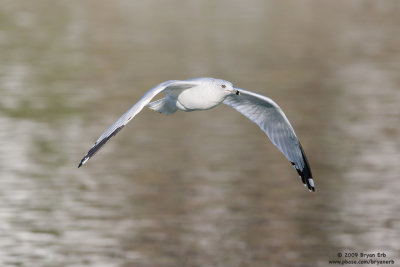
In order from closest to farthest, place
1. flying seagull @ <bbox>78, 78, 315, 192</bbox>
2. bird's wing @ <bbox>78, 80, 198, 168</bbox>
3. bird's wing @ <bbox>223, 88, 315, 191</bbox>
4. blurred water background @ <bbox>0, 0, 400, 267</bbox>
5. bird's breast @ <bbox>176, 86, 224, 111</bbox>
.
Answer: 1. bird's wing @ <bbox>78, 80, 198, 168</bbox>
2. flying seagull @ <bbox>78, 78, 315, 192</bbox>
3. bird's breast @ <bbox>176, 86, 224, 111</bbox>
4. bird's wing @ <bbox>223, 88, 315, 191</bbox>
5. blurred water background @ <bbox>0, 0, 400, 267</bbox>

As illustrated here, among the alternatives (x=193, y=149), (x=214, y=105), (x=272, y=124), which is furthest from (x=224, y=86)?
(x=193, y=149)

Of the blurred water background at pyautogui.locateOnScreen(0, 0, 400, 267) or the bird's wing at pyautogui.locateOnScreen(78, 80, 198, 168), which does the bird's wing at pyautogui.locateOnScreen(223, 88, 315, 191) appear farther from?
the blurred water background at pyautogui.locateOnScreen(0, 0, 400, 267)

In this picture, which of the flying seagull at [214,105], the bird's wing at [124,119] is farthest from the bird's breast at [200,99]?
the bird's wing at [124,119]

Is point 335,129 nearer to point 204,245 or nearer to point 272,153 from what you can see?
point 272,153

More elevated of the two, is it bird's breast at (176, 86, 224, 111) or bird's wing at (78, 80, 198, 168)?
bird's breast at (176, 86, 224, 111)

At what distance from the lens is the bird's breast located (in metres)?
9.21

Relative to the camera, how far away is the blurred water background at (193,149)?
15.2 metres

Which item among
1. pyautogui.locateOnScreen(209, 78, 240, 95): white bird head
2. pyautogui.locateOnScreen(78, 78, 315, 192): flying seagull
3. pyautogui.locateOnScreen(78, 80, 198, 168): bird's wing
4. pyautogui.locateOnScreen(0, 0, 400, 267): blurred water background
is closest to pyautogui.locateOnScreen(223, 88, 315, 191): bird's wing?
pyautogui.locateOnScreen(78, 78, 315, 192): flying seagull

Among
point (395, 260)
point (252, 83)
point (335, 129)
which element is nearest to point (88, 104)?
point (252, 83)

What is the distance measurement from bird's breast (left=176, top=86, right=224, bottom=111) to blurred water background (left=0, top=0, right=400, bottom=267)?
18.2 ft

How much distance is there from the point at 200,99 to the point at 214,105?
172 mm

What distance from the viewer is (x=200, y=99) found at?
30.3 ft

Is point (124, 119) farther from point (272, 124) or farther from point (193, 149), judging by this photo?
point (193, 149)

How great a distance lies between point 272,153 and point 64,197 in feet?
→ 18.4
